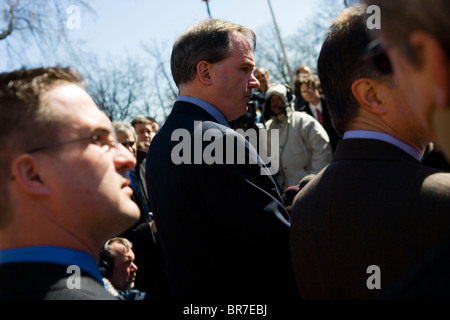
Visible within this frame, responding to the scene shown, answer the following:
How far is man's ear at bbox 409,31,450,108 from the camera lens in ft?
2.69

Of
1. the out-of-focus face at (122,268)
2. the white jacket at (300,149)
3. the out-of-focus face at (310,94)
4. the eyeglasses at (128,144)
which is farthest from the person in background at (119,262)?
the out-of-focus face at (310,94)

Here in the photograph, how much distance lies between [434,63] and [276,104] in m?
4.95

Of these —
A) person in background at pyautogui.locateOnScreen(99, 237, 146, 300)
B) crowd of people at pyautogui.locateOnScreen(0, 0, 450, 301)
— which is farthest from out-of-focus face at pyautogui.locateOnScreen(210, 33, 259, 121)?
person in background at pyautogui.locateOnScreen(99, 237, 146, 300)

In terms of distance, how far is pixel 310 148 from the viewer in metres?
5.54

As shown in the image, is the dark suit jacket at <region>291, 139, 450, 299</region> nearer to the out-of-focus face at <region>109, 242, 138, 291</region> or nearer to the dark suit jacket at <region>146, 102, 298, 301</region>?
the dark suit jacket at <region>146, 102, 298, 301</region>

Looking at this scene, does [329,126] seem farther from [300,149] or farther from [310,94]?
[300,149]

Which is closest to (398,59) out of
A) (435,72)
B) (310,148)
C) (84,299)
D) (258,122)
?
(435,72)

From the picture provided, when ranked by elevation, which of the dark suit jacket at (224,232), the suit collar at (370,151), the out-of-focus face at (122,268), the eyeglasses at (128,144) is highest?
the eyeglasses at (128,144)

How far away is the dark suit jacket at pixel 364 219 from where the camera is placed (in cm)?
157

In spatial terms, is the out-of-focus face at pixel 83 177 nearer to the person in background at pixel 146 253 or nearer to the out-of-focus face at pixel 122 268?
the out-of-focus face at pixel 122 268

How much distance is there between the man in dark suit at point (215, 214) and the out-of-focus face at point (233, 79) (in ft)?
0.54

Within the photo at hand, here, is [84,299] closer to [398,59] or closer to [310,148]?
[398,59]

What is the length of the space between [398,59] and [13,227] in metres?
1.27

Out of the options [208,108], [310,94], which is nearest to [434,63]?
[208,108]
